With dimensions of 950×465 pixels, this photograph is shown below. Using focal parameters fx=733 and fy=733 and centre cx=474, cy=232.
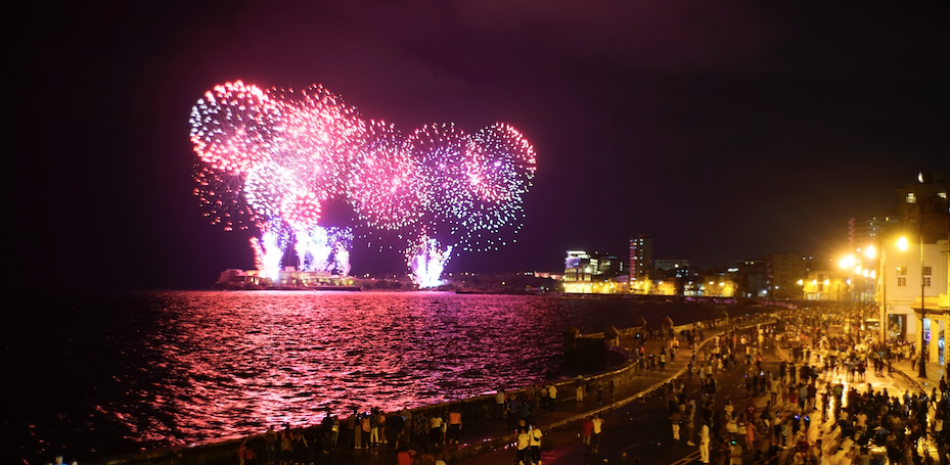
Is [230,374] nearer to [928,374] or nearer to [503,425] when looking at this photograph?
[503,425]

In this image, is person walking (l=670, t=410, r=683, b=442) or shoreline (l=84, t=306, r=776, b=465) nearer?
shoreline (l=84, t=306, r=776, b=465)

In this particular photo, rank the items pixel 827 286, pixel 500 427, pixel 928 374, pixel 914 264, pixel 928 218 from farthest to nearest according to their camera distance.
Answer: pixel 827 286 < pixel 914 264 < pixel 928 218 < pixel 928 374 < pixel 500 427

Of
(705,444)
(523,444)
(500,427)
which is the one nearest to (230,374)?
(500,427)

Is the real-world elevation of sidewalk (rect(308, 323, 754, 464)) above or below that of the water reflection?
above

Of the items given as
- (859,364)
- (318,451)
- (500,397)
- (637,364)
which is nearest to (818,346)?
(859,364)

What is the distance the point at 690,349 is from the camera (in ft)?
169

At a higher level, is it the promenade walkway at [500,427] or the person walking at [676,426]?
the person walking at [676,426]

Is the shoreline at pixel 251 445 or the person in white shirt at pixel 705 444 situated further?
the person in white shirt at pixel 705 444

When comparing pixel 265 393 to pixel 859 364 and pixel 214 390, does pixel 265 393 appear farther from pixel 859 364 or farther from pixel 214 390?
pixel 859 364

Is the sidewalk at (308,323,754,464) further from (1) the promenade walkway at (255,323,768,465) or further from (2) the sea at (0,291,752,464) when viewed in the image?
(2) the sea at (0,291,752,464)

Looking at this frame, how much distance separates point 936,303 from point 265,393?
39.7m

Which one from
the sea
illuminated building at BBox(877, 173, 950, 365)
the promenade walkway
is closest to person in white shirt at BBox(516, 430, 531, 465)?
the promenade walkway

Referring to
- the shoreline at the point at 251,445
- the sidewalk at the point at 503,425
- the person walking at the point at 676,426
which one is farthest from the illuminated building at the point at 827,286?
the person walking at the point at 676,426

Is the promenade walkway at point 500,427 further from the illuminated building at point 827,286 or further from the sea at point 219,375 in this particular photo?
the illuminated building at point 827,286
